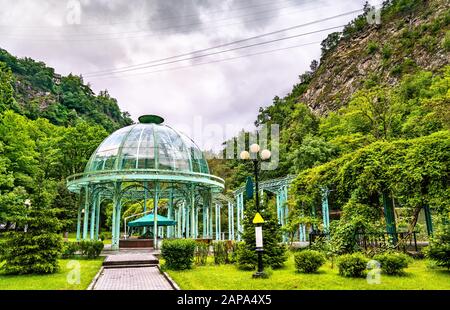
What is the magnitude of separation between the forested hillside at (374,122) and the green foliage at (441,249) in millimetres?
3101

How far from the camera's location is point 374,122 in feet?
97.9

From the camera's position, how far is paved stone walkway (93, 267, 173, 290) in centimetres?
948

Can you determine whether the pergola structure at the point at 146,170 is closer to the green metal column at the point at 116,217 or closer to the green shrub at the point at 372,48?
the green metal column at the point at 116,217

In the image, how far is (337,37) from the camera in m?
84.2

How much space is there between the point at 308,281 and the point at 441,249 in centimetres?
408

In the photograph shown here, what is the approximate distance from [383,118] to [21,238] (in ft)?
91.0

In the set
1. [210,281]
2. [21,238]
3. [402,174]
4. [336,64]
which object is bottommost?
[210,281]

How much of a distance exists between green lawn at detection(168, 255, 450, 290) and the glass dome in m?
8.94

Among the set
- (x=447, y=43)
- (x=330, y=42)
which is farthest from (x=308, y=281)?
(x=330, y=42)

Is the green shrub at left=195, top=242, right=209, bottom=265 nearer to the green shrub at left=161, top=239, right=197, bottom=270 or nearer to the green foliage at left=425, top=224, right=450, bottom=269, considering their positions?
the green shrub at left=161, top=239, right=197, bottom=270

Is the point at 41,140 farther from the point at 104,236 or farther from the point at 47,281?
the point at 47,281

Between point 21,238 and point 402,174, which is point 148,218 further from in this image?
point 402,174

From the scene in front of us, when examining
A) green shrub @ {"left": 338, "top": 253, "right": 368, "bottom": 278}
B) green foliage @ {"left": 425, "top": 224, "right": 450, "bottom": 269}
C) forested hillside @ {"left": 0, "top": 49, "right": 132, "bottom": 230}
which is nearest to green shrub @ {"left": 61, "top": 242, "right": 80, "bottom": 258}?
forested hillside @ {"left": 0, "top": 49, "right": 132, "bottom": 230}
